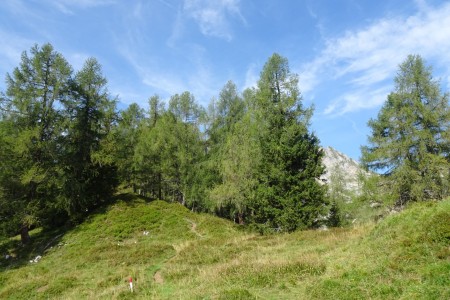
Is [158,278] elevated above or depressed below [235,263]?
below

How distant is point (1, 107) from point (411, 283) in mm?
34137

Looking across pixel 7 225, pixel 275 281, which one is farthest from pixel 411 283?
pixel 7 225

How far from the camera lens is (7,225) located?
2680cm

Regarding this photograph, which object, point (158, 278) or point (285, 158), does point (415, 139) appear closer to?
point (285, 158)

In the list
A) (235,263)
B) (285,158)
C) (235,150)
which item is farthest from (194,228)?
(235,263)

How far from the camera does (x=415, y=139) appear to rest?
96.1 feet

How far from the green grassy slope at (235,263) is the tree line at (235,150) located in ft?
13.1

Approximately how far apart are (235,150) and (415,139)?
1751cm

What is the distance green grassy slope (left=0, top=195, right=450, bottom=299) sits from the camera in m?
9.28

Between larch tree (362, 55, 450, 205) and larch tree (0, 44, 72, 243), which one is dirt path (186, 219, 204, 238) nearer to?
larch tree (0, 44, 72, 243)

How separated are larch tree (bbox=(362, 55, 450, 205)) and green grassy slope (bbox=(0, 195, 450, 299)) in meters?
12.8

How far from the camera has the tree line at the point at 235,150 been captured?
91.5 feet

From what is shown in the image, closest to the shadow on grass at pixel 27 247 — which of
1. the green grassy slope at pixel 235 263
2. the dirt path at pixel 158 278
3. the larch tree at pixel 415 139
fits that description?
the green grassy slope at pixel 235 263

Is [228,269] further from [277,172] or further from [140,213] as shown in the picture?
[140,213]
